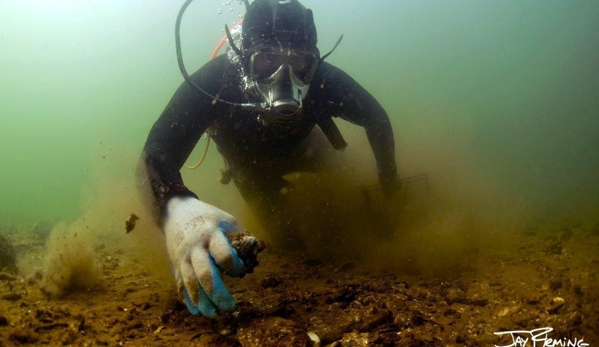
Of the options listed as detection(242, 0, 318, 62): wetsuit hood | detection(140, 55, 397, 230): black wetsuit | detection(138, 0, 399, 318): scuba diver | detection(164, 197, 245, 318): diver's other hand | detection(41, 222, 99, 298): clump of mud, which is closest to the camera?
detection(164, 197, 245, 318): diver's other hand

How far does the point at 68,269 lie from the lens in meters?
2.54

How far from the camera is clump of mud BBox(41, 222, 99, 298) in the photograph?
2408 mm

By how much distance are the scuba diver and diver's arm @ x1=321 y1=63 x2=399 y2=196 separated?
12 mm

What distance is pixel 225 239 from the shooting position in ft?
5.81

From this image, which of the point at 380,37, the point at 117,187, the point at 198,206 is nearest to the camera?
the point at 198,206

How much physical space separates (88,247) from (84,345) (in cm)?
170

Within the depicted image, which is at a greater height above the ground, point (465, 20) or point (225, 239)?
point (465, 20)

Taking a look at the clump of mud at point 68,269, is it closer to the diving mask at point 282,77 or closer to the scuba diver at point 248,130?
the scuba diver at point 248,130

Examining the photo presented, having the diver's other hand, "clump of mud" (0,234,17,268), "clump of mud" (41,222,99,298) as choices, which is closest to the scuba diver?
the diver's other hand

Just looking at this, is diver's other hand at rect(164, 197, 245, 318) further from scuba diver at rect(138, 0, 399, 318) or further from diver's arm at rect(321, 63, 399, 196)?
diver's arm at rect(321, 63, 399, 196)

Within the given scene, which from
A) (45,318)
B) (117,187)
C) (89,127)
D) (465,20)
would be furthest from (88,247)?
(465,20)

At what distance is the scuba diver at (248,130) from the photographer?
5.98 ft

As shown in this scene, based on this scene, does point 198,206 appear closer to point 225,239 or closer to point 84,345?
point 225,239

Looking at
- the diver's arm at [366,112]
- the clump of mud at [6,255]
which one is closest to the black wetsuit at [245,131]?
the diver's arm at [366,112]
